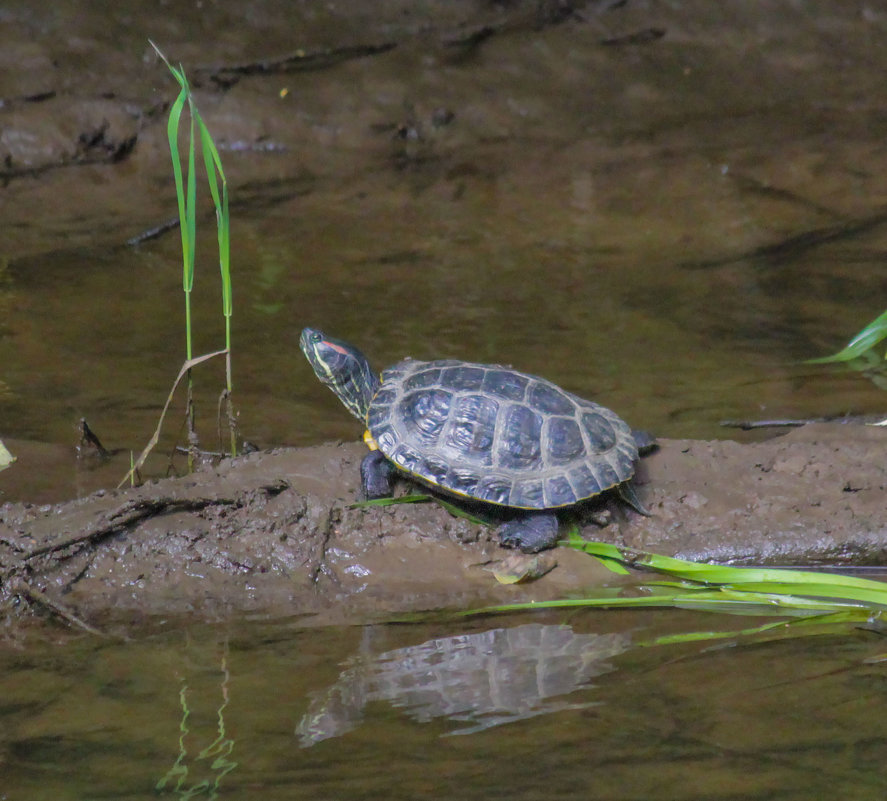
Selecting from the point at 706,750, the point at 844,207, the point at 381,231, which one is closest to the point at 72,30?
the point at 381,231

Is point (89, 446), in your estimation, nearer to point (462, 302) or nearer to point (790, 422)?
point (462, 302)

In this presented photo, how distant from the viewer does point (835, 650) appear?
3.11 m

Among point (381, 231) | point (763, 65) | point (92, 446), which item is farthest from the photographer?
point (763, 65)

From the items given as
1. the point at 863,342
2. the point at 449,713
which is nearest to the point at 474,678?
the point at 449,713

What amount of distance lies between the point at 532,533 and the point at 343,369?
113 centimetres

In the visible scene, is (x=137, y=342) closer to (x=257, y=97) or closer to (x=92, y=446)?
(x=92, y=446)

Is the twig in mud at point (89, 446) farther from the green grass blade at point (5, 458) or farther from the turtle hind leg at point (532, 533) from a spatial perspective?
the turtle hind leg at point (532, 533)

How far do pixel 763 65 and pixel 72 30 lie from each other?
6935 millimetres

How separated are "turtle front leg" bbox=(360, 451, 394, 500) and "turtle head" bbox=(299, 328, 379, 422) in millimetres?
322

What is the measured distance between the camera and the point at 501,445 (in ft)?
12.5

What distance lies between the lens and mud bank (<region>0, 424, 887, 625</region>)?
11.9 feet

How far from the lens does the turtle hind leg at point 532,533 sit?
3.78 metres

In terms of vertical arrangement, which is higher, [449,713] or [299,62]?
[299,62]

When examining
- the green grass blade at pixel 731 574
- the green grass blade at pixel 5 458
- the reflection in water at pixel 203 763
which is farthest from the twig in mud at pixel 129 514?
the green grass blade at pixel 731 574
